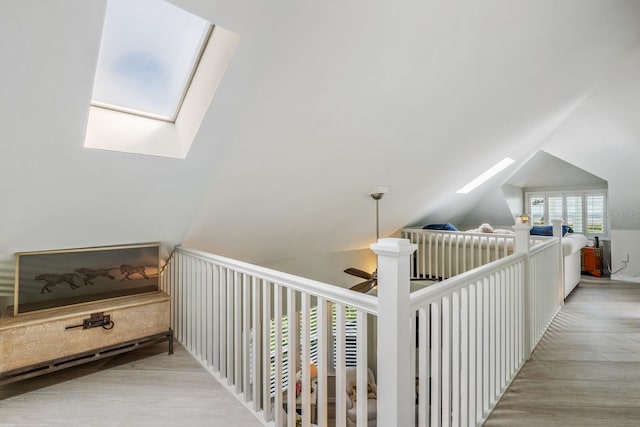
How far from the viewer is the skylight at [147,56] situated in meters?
1.45

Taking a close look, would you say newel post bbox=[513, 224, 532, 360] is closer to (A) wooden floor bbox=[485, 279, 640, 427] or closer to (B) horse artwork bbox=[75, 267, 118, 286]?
(A) wooden floor bbox=[485, 279, 640, 427]

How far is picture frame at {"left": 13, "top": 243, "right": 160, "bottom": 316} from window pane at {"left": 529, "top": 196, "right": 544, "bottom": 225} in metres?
7.74

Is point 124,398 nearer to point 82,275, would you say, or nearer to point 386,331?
point 82,275

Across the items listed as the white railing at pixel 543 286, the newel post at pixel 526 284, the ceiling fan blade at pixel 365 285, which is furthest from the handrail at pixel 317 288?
the white railing at pixel 543 286

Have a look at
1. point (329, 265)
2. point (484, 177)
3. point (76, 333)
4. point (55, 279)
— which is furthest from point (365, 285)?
point (484, 177)

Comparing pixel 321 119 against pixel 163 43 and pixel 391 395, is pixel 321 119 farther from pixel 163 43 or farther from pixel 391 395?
pixel 391 395

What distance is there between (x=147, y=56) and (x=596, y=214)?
817cm

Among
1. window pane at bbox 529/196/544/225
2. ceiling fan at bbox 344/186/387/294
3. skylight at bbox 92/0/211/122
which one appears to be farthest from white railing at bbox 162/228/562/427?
window pane at bbox 529/196/544/225

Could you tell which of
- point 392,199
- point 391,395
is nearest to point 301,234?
point 392,199

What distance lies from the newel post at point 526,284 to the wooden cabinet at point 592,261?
4.59 m

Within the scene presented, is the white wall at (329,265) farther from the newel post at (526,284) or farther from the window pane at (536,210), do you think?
the window pane at (536,210)

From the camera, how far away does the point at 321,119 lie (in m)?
2.06

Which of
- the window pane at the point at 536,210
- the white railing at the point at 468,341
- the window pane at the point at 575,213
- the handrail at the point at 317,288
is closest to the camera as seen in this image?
the handrail at the point at 317,288

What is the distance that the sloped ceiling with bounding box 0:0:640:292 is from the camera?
1290 mm
